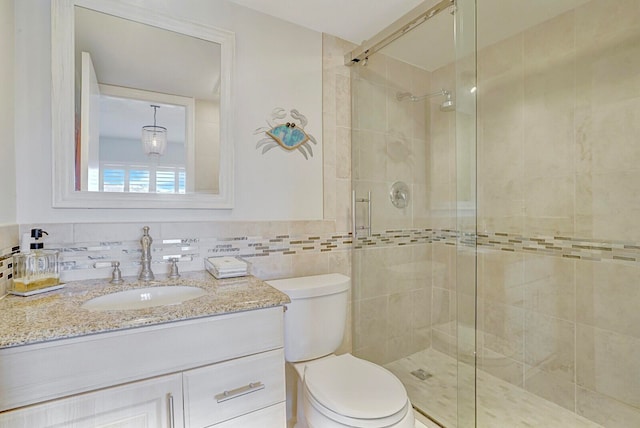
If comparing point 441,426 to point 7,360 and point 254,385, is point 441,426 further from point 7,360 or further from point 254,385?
point 7,360

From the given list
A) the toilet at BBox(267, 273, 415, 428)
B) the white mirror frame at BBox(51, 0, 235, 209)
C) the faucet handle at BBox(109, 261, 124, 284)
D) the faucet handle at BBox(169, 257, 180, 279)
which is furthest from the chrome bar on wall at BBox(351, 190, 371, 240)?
the faucet handle at BBox(109, 261, 124, 284)

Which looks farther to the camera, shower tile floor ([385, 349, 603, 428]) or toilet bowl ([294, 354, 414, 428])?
shower tile floor ([385, 349, 603, 428])

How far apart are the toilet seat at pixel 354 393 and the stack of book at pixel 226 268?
524 mm

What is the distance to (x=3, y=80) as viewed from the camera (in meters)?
1.07

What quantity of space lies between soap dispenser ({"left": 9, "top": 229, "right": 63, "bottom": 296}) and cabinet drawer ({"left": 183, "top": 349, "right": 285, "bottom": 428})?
635 mm

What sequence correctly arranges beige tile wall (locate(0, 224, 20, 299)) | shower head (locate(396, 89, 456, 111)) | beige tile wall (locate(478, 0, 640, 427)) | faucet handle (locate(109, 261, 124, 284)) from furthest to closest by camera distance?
shower head (locate(396, 89, 456, 111)), beige tile wall (locate(478, 0, 640, 427)), faucet handle (locate(109, 261, 124, 284)), beige tile wall (locate(0, 224, 20, 299))

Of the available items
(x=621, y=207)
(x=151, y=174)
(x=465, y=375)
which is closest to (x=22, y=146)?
(x=151, y=174)

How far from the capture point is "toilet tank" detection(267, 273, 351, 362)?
4.65 feet

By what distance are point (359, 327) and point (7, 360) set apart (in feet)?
5.21

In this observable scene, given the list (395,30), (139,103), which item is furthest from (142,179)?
(395,30)

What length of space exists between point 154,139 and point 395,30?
4.48ft

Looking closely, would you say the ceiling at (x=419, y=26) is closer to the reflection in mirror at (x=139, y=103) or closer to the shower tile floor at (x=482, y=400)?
the reflection in mirror at (x=139, y=103)

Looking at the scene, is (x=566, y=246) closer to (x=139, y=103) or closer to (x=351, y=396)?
(x=351, y=396)

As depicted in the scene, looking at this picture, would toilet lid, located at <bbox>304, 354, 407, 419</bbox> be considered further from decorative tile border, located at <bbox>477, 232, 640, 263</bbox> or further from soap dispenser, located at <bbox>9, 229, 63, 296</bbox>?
decorative tile border, located at <bbox>477, 232, 640, 263</bbox>
